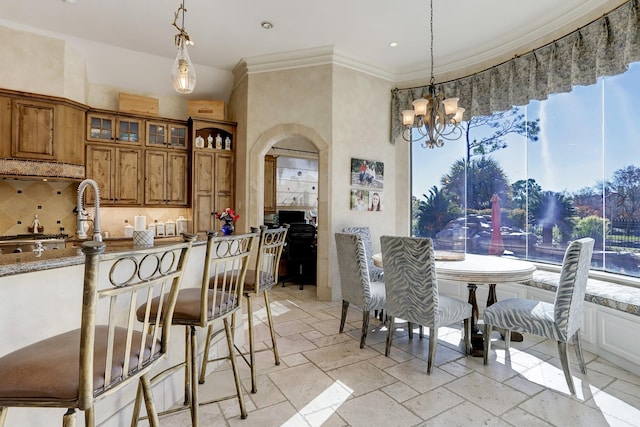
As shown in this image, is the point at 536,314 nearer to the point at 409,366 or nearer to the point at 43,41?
the point at 409,366

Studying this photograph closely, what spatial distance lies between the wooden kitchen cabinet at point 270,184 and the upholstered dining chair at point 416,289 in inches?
171

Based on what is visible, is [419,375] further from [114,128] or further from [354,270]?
[114,128]

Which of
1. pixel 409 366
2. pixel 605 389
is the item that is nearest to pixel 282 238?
pixel 409 366

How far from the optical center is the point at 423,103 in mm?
3062

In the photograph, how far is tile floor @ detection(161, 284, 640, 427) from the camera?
1.96 m

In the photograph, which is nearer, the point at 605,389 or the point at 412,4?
the point at 605,389

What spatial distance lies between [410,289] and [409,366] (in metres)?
0.64

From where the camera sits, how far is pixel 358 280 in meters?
3.06

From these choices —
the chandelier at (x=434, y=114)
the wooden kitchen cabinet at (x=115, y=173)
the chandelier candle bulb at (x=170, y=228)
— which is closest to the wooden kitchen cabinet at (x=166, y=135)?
the wooden kitchen cabinet at (x=115, y=173)

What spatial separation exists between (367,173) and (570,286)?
9.95ft

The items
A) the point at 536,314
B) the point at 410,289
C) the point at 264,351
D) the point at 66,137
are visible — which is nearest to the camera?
the point at 536,314

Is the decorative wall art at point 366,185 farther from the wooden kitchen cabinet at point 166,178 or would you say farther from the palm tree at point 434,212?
the wooden kitchen cabinet at point 166,178

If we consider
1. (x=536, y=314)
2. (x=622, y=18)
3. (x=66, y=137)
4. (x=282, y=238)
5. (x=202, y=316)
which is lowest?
(x=536, y=314)

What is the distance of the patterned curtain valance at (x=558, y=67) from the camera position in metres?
2.91
